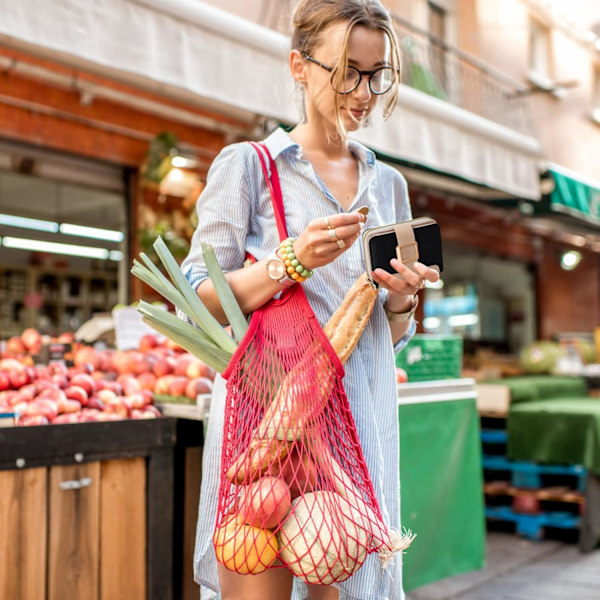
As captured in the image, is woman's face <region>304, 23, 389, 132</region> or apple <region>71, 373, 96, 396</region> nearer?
woman's face <region>304, 23, 389, 132</region>

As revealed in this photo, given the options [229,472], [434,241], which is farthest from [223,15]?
[229,472]

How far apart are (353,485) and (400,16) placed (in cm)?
876

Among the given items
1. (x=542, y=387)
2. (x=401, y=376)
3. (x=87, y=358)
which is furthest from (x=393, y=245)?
(x=542, y=387)

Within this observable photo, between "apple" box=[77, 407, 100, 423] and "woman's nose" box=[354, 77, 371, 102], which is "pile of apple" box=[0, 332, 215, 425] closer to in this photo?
"apple" box=[77, 407, 100, 423]

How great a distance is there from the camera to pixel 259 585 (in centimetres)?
124

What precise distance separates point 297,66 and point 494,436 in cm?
462

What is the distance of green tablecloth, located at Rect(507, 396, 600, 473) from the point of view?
492 centimetres

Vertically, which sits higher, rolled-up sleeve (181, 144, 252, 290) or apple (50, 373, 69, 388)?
rolled-up sleeve (181, 144, 252, 290)

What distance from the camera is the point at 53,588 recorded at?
7.25 feet

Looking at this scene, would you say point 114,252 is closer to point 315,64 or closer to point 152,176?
point 152,176

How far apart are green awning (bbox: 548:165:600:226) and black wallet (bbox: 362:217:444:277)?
6.12 metres

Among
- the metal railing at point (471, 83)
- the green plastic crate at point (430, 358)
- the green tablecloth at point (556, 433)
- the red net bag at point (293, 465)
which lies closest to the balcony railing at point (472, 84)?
the metal railing at point (471, 83)

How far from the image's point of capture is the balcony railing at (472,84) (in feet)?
29.6

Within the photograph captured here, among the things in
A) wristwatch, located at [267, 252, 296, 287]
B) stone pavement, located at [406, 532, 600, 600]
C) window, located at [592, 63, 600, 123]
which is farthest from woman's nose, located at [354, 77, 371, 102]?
window, located at [592, 63, 600, 123]
